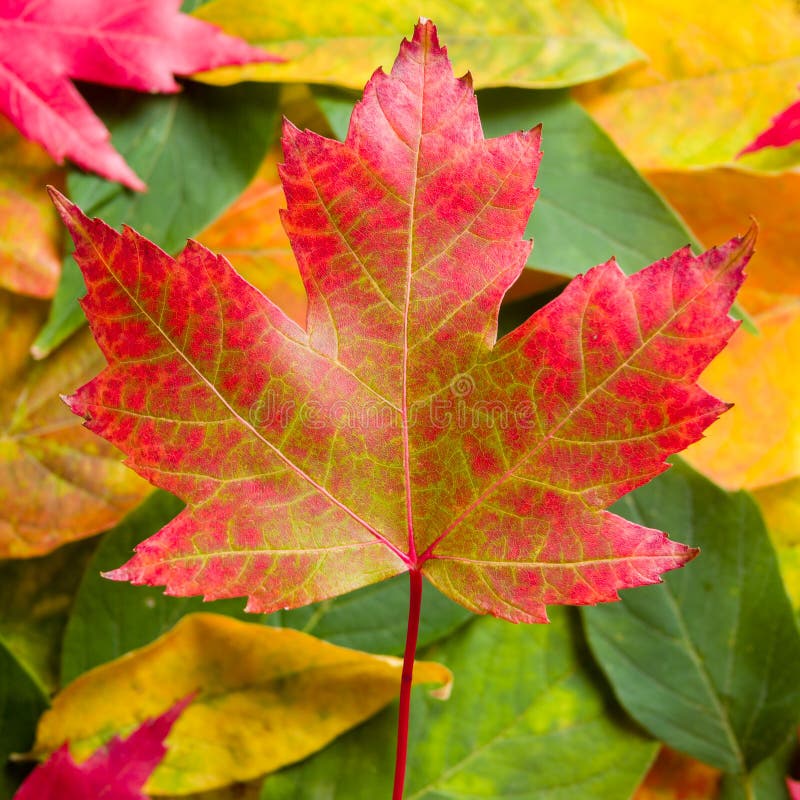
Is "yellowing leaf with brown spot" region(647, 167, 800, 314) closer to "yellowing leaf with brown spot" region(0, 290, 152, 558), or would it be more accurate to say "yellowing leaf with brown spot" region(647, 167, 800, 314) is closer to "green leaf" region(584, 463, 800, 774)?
"green leaf" region(584, 463, 800, 774)

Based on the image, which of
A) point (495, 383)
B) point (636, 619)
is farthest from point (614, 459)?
point (636, 619)

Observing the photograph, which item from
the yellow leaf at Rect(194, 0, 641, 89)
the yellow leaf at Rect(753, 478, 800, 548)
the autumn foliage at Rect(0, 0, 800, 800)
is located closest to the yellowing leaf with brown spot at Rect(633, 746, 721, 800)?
the autumn foliage at Rect(0, 0, 800, 800)

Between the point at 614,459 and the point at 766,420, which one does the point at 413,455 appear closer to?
the point at 614,459

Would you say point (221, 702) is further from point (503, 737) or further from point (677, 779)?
point (677, 779)

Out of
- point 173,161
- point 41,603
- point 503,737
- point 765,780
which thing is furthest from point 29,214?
point 765,780

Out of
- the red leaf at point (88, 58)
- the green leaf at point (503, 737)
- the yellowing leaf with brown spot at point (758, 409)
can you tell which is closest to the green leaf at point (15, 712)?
the green leaf at point (503, 737)
